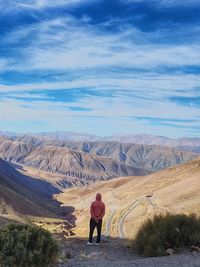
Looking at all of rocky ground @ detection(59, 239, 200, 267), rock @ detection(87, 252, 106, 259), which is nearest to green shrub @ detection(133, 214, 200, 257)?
rocky ground @ detection(59, 239, 200, 267)

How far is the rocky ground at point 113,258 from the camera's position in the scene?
15.5 m

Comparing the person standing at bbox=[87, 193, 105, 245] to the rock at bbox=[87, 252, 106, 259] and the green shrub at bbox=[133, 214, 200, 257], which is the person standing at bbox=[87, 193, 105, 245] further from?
the rock at bbox=[87, 252, 106, 259]

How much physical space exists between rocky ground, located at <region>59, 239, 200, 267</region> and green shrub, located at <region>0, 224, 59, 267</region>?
50.6 inches

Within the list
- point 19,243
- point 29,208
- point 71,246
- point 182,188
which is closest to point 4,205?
point 29,208

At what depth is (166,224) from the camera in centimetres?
1944

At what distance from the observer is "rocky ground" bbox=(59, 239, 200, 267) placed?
15.5 metres

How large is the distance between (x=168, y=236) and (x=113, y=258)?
7.50ft

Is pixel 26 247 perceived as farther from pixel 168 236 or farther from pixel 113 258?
pixel 168 236

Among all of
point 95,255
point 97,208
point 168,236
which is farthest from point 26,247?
point 97,208

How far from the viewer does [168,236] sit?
18.7m

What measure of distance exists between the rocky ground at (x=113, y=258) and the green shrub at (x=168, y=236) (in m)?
0.55

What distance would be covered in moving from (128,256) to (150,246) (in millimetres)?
1006

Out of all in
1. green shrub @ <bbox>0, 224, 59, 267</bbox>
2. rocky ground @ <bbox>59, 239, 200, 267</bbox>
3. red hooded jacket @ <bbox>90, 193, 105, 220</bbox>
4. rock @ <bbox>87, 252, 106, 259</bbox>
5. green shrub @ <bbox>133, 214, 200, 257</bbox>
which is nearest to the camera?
green shrub @ <bbox>0, 224, 59, 267</bbox>

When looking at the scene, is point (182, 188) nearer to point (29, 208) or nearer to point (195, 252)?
point (29, 208)
